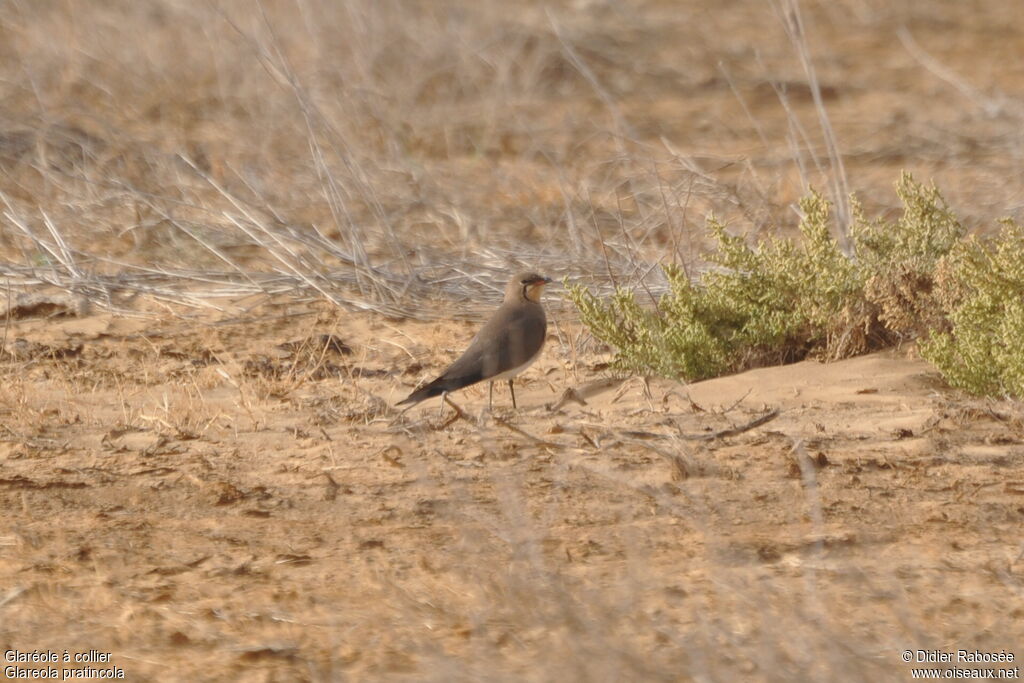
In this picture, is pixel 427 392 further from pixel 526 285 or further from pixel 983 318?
pixel 983 318

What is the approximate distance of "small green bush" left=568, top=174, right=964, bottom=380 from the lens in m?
5.31

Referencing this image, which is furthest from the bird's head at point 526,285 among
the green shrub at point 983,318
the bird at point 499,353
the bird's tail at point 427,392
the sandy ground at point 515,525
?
the green shrub at point 983,318

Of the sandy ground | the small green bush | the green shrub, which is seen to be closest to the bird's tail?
the sandy ground

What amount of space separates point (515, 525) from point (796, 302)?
2302mm

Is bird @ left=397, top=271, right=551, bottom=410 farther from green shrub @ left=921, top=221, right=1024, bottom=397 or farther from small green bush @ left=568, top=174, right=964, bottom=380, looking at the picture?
green shrub @ left=921, top=221, right=1024, bottom=397

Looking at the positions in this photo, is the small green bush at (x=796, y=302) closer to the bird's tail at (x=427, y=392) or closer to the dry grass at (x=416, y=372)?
the dry grass at (x=416, y=372)

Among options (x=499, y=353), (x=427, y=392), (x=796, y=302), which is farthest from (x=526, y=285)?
(x=796, y=302)

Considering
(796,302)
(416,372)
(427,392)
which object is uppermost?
(796,302)

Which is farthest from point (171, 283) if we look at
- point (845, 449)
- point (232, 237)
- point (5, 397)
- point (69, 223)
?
point (845, 449)

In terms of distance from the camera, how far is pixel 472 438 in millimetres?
4730

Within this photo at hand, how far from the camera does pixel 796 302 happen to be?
5.48m

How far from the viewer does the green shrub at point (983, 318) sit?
467 centimetres

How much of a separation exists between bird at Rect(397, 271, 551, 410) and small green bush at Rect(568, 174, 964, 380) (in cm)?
23

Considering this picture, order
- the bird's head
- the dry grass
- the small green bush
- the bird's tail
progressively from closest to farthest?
the dry grass
the bird's tail
the small green bush
the bird's head
